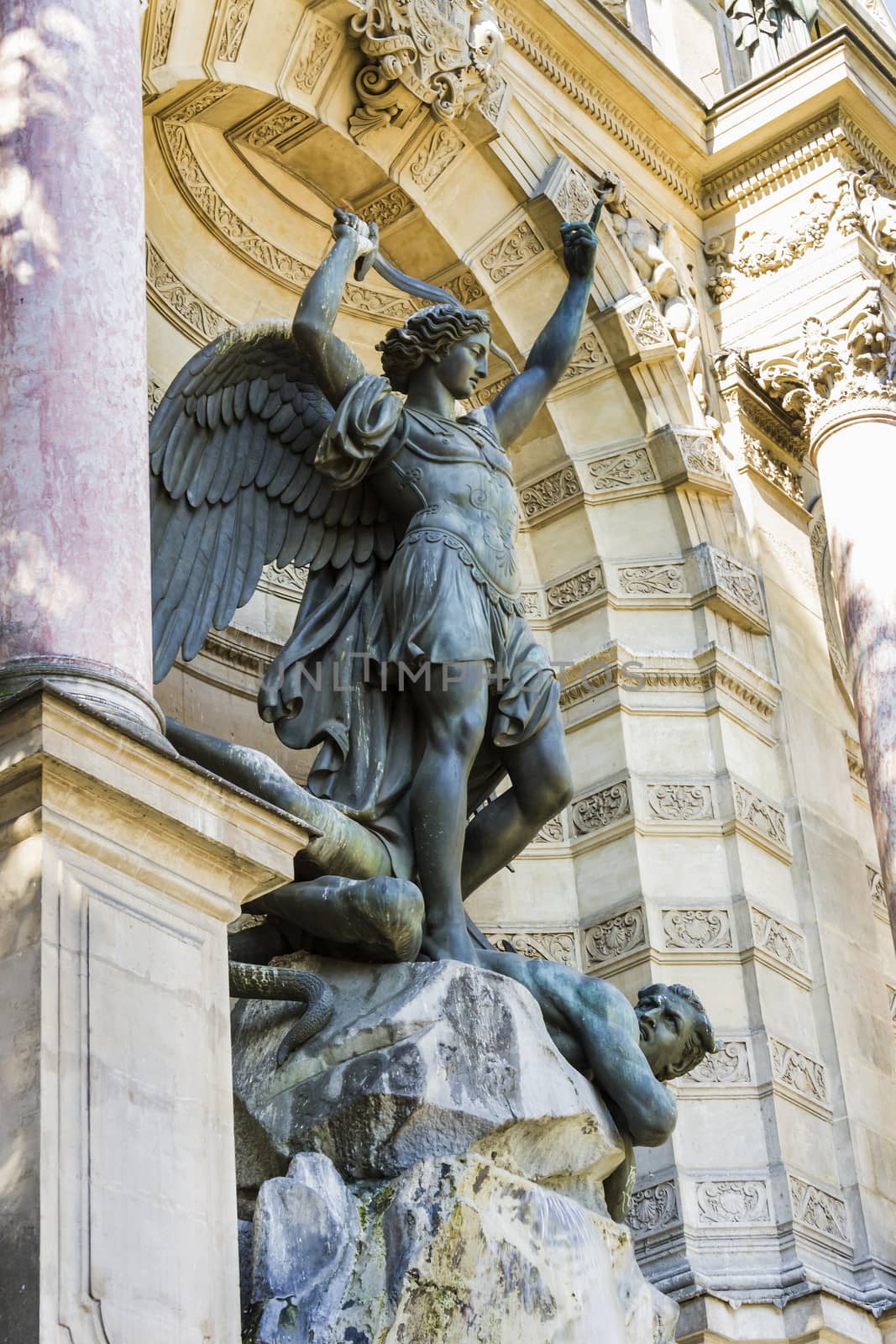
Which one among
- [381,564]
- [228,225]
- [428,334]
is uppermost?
[228,225]

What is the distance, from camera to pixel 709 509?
11.2 m

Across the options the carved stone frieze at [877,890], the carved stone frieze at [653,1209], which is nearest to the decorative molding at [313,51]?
the carved stone frieze at [877,890]

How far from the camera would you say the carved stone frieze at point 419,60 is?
A: 10.5 metres

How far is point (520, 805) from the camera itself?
6.99 m

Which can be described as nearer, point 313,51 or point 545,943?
point 545,943

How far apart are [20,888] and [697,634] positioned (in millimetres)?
6609

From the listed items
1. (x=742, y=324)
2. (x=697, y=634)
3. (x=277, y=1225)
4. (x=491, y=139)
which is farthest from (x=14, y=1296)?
(x=742, y=324)

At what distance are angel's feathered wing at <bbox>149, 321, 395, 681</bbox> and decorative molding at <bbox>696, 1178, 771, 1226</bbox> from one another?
3.52 metres

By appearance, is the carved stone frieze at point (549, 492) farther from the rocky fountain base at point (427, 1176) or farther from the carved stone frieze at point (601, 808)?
the rocky fountain base at point (427, 1176)

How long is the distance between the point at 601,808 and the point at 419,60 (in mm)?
3944

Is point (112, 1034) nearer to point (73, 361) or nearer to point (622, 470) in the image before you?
point (73, 361)

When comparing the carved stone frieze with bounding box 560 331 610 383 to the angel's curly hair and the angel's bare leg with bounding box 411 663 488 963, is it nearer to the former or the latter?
the angel's curly hair

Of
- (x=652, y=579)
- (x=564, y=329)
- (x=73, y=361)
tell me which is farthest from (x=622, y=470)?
(x=73, y=361)

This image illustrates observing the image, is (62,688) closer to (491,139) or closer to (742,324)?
(491,139)
